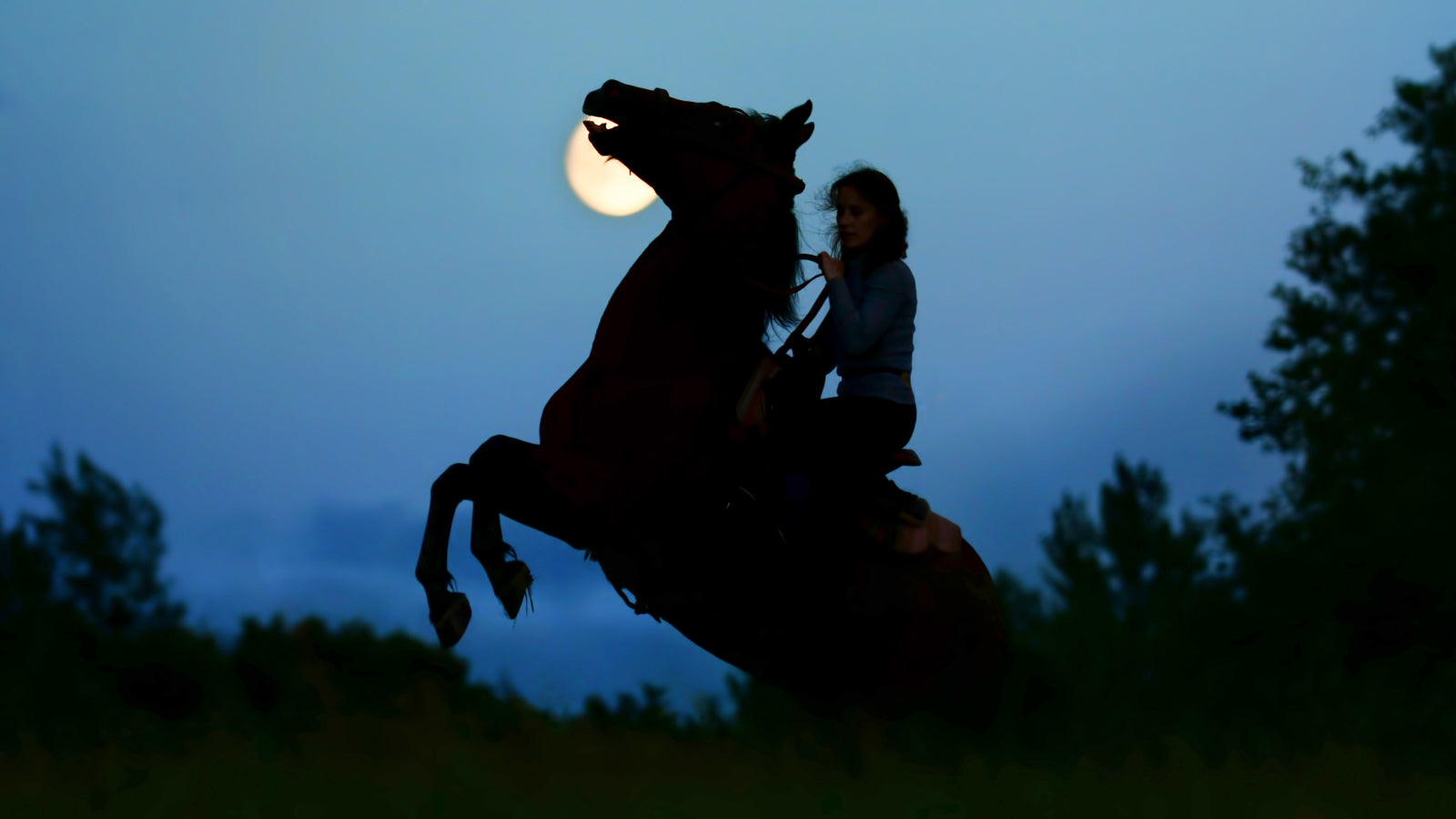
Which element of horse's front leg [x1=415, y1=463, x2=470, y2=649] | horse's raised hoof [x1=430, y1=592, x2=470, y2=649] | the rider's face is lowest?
horse's raised hoof [x1=430, y1=592, x2=470, y2=649]

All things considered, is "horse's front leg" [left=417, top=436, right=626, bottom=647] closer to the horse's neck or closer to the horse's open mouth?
the horse's neck

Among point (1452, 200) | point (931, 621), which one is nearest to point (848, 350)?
point (931, 621)

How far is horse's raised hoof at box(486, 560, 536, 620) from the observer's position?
5.03 m

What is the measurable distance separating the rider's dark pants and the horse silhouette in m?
0.13

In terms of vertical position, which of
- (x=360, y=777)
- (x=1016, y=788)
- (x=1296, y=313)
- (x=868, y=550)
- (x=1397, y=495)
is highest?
(x=1296, y=313)

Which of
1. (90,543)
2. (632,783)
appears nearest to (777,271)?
(632,783)

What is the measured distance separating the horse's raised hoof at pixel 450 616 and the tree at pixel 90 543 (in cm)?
1633

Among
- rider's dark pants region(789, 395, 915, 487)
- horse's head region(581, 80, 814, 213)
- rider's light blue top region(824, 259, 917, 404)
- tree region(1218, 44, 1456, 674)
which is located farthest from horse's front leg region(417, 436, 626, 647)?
tree region(1218, 44, 1456, 674)

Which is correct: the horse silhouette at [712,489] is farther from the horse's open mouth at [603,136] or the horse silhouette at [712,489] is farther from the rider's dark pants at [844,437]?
the rider's dark pants at [844,437]

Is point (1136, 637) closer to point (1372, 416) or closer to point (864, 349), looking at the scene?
point (1372, 416)

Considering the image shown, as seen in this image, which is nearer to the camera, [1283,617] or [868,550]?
[868,550]

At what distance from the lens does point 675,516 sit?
200 inches

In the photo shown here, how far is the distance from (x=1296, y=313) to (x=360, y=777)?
16.9 meters

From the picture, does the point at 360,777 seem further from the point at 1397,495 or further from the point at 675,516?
the point at 1397,495
